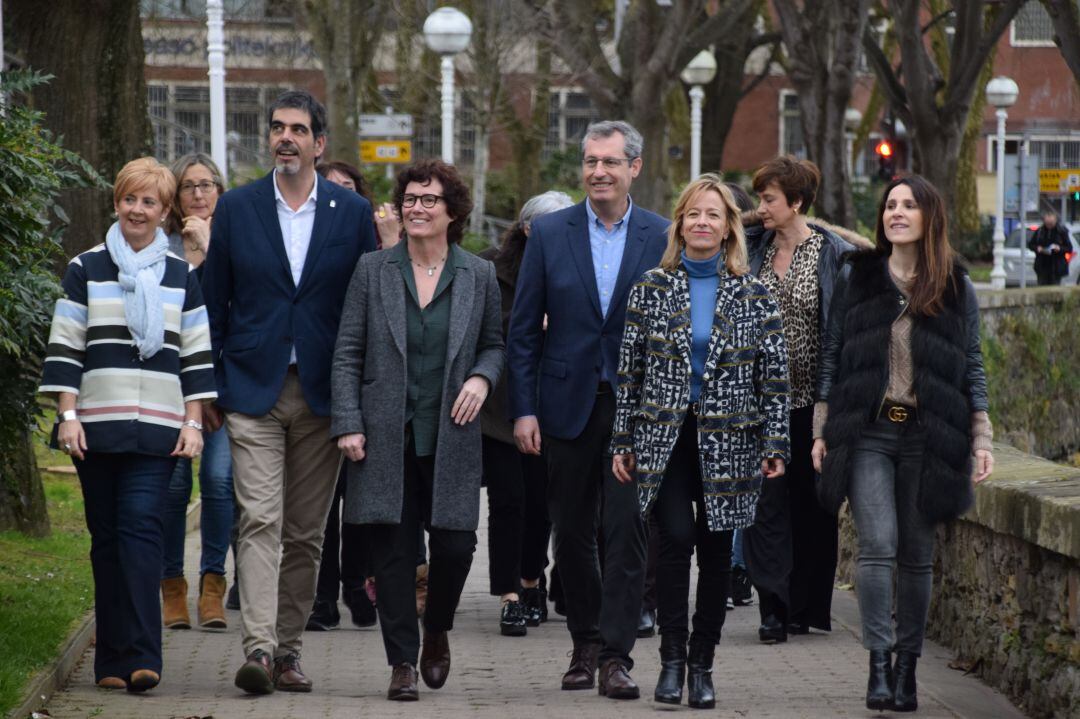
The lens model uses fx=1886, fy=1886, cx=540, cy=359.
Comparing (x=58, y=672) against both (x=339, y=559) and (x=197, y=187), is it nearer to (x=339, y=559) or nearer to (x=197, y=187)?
(x=339, y=559)

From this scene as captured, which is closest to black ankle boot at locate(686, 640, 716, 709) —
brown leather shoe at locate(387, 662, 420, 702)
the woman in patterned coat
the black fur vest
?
the woman in patterned coat

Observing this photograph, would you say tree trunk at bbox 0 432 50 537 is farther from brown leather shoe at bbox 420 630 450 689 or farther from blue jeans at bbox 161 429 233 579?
brown leather shoe at bbox 420 630 450 689

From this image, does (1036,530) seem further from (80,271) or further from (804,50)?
(804,50)

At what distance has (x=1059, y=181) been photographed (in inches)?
1571

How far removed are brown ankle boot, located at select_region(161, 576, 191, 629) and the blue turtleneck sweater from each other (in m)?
3.08

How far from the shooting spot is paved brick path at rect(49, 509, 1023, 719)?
6812 mm

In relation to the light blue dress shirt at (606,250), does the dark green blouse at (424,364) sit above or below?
below

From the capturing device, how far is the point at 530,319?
7.36 metres

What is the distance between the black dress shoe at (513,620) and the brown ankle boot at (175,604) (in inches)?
57.7

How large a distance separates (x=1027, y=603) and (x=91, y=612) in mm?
4155

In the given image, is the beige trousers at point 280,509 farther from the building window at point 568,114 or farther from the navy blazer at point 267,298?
the building window at point 568,114

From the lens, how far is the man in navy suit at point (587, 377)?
7137 mm

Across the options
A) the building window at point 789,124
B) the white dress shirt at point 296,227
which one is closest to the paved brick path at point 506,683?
the white dress shirt at point 296,227

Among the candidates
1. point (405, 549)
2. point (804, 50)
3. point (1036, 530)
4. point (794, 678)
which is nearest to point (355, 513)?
point (405, 549)
